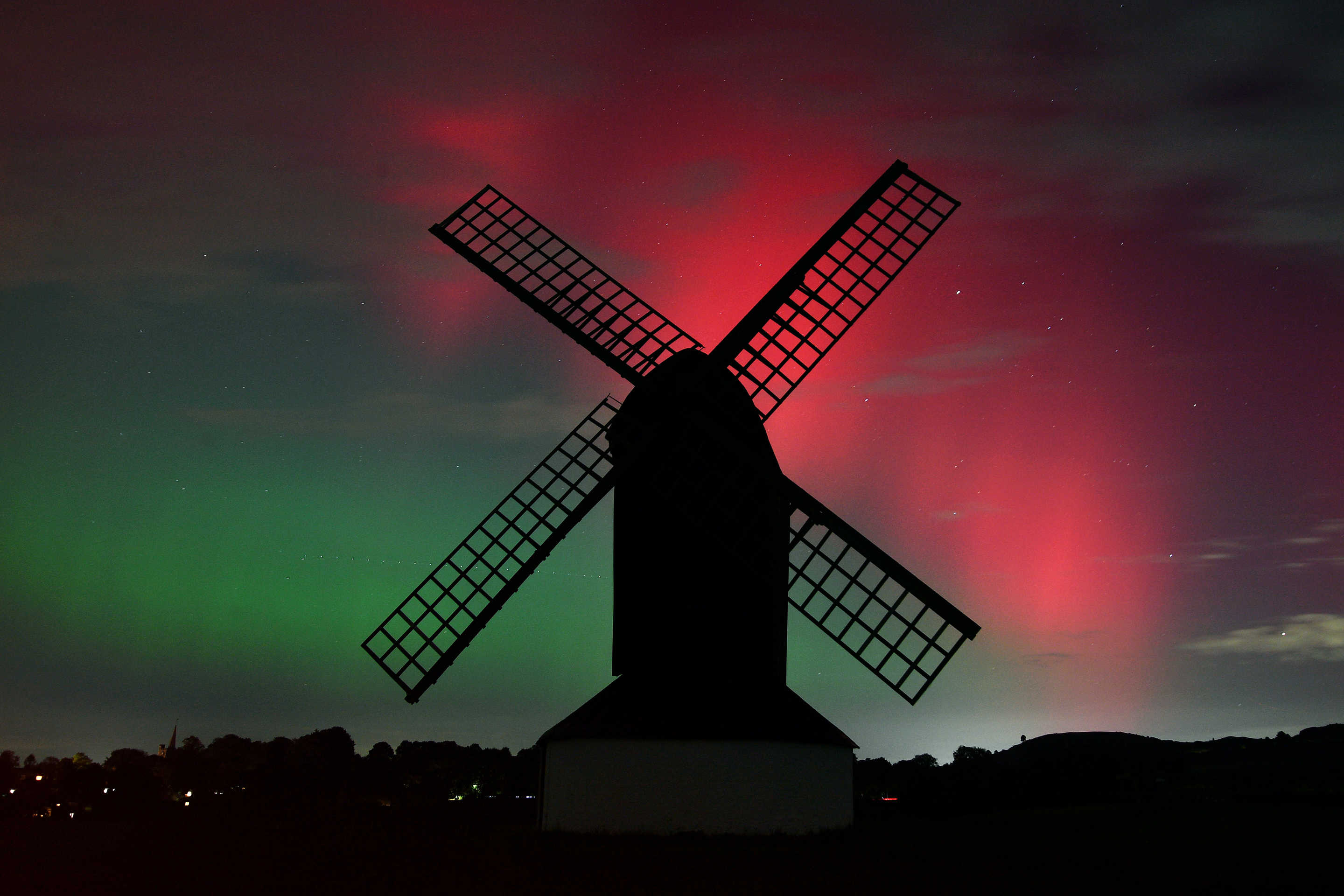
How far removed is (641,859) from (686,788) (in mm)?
2534

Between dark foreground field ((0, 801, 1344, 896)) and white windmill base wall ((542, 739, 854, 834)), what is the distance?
481 mm

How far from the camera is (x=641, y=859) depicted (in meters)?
15.6

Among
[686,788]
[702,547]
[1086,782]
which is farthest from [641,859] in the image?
[1086,782]

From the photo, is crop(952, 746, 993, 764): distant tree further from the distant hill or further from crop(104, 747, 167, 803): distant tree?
crop(104, 747, 167, 803): distant tree

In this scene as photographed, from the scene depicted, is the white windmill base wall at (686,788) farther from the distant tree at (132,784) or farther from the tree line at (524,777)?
the distant tree at (132,784)

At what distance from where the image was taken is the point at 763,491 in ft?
61.3

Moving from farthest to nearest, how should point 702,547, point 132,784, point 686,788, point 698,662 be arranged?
point 132,784, point 702,547, point 698,662, point 686,788

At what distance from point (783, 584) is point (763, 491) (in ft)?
5.66

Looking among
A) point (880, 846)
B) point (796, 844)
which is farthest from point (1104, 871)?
point (796, 844)

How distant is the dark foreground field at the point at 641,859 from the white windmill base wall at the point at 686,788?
1.58ft

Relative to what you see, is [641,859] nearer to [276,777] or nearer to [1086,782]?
[1086,782]

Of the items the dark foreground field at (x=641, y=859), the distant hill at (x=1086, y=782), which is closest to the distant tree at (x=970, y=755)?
the distant hill at (x=1086, y=782)

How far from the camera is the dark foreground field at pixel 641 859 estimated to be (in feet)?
46.6

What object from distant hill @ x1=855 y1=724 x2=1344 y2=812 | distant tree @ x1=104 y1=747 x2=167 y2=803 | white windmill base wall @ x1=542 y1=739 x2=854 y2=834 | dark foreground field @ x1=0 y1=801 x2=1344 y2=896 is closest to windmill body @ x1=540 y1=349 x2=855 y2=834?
white windmill base wall @ x1=542 y1=739 x2=854 y2=834
